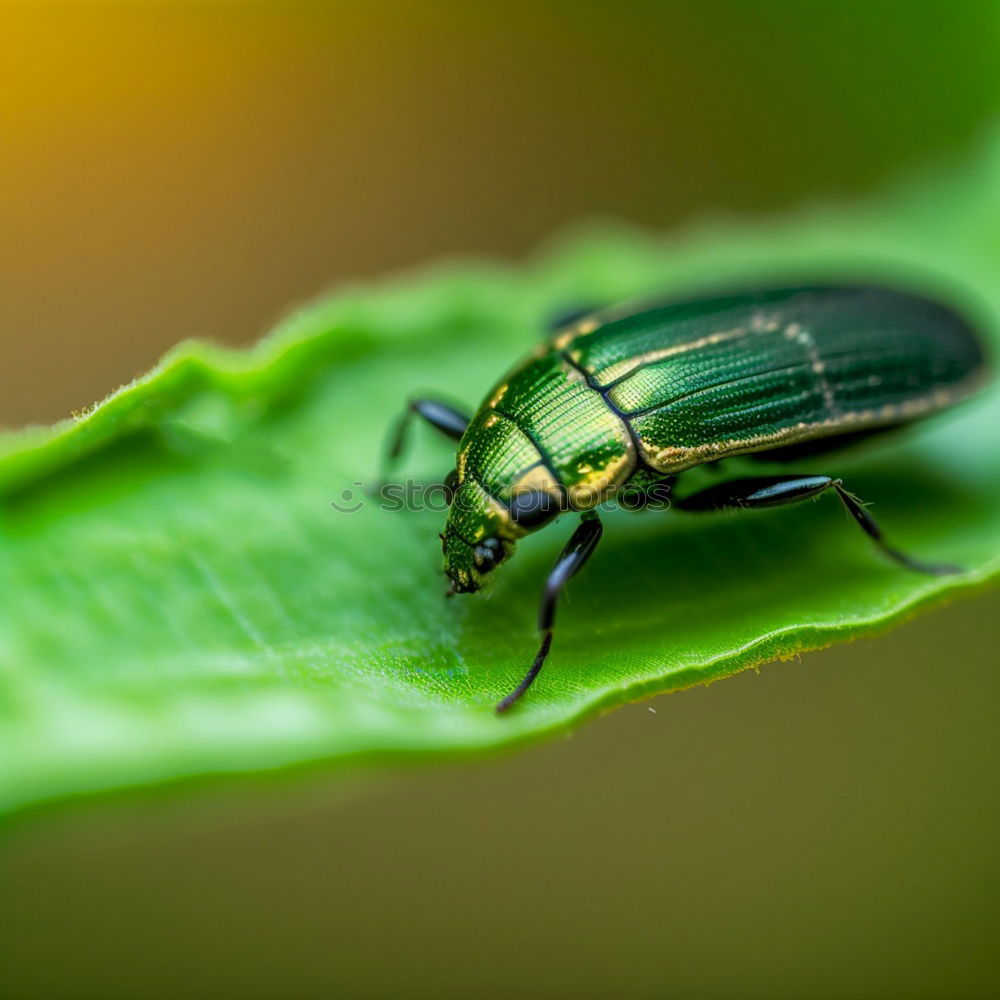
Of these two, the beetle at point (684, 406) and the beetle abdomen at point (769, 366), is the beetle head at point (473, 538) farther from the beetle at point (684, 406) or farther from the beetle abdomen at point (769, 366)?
the beetle abdomen at point (769, 366)

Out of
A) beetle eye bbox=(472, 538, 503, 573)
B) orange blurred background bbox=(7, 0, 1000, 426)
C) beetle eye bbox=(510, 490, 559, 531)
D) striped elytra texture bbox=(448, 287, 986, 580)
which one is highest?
orange blurred background bbox=(7, 0, 1000, 426)

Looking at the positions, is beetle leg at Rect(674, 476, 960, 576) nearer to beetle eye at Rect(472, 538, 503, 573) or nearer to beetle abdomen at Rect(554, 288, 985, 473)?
beetle abdomen at Rect(554, 288, 985, 473)

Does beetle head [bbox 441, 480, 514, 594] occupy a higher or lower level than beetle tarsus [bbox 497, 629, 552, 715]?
higher

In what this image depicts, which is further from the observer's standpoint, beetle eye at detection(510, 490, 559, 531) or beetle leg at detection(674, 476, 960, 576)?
beetle leg at detection(674, 476, 960, 576)

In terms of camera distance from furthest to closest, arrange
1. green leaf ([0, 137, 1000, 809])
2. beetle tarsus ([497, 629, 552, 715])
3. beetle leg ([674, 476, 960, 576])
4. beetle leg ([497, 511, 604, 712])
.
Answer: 1. beetle leg ([674, 476, 960, 576])
2. beetle leg ([497, 511, 604, 712])
3. beetle tarsus ([497, 629, 552, 715])
4. green leaf ([0, 137, 1000, 809])

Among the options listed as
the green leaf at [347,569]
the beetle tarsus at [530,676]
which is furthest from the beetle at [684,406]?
the beetle tarsus at [530,676]

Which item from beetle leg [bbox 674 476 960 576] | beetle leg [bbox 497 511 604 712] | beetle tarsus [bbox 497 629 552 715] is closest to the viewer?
beetle tarsus [bbox 497 629 552 715]

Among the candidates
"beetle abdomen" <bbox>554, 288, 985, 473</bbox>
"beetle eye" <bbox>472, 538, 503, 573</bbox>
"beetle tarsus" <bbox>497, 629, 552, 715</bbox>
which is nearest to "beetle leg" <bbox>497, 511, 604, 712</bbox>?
"beetle tarsus" <bbox>497, 629, 552, 715</bbox>
